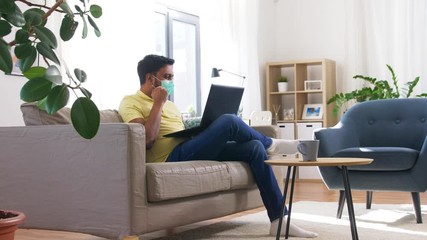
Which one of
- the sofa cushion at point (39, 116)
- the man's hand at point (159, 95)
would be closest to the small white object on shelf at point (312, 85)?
the man's hand at point (159, 95)

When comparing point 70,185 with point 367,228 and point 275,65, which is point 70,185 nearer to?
point 367,228

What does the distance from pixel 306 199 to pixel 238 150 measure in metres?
1.86

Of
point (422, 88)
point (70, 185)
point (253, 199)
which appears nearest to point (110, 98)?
point (253, 199)

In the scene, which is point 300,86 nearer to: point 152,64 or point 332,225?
point 332,225

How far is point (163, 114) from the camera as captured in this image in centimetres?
345

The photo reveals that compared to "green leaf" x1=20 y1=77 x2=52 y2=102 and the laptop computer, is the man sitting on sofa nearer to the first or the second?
the laptop computer

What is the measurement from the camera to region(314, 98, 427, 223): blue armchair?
11.4 ft

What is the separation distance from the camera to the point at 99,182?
2.60m

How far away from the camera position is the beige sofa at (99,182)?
254 centimetres

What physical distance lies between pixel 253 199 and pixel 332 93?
3746 mm

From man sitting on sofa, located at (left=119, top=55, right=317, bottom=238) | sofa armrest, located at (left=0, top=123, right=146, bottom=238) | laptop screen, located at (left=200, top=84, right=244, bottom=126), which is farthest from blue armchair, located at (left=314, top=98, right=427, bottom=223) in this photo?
sofa armrest, located at (left=0, top=123, right=146, bottom=238)

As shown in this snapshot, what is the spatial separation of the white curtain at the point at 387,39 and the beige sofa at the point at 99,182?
397 cm

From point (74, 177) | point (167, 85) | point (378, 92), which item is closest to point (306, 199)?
point (378, 92)

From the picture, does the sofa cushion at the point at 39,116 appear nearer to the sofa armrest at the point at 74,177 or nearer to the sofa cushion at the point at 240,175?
the sofa armrest at the point at 74,177
